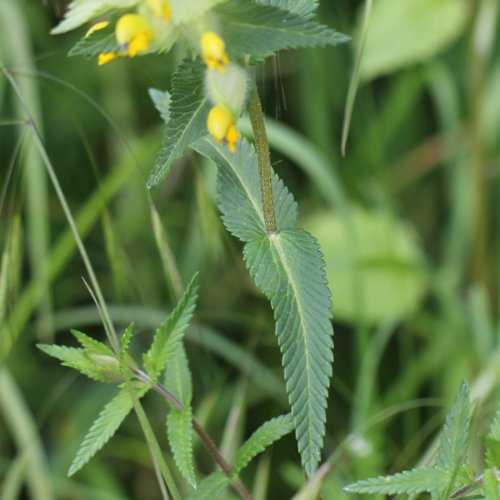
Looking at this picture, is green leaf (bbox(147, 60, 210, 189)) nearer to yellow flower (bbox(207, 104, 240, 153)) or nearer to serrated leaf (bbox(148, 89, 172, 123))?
yellow flower (bbox(207, 104, 240, 153))

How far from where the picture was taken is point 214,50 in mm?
624

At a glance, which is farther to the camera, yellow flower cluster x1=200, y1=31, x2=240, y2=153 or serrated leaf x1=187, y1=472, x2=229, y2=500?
serrated leaf x1=187, y1=472, x2=229, y2=500

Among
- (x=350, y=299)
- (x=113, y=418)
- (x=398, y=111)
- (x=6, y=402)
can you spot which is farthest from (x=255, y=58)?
(x=398, y=111)

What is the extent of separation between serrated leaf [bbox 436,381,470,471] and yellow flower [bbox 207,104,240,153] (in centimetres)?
29

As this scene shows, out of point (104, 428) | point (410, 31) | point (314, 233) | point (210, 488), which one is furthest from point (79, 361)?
point (410, 31)

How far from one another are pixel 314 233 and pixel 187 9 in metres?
1.26

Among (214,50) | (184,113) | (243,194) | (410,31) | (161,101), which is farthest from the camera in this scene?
(410,31)

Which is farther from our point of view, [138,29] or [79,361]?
[79,361]

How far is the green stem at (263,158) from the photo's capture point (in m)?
0.70

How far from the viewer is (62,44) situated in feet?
7.00

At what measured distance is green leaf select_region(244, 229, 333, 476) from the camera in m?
0.70

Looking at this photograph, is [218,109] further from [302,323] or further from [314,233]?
[314,233]

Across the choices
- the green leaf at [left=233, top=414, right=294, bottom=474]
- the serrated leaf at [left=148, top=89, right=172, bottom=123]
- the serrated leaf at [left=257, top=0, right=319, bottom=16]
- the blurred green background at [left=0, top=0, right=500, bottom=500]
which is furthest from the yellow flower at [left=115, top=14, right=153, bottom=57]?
the blurred green background at [left=0, top=0, right=500, bottom=500]

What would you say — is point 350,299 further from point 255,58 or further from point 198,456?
point 255,58
